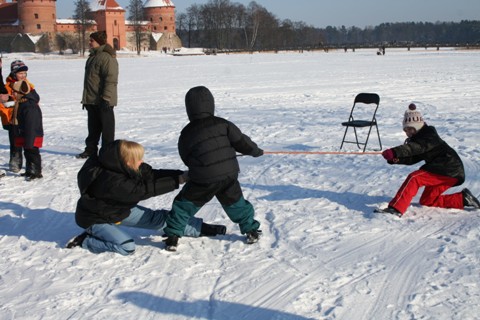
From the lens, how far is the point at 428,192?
529 centimetres

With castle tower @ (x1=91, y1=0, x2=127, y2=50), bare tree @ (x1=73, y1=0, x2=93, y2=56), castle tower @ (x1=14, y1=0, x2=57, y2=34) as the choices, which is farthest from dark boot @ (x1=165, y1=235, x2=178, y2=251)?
castle tower @ (x1=14, y1=0, x2=57, y2=34)

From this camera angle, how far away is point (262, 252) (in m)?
4.35

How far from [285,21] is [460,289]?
116228 millimetres

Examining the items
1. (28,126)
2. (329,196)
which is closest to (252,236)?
(329,196)

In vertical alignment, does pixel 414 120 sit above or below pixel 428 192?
above

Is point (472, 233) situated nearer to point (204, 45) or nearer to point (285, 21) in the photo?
point (204, 45)

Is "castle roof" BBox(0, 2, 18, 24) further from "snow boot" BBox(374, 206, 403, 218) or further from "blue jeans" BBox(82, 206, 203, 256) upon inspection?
"snow boot" BBox(374, 206, 403, 218)

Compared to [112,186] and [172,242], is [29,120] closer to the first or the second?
[112,186]

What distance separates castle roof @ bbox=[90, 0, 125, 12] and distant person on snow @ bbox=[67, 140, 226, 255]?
85.1 m

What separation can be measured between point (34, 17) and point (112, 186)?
279 feet

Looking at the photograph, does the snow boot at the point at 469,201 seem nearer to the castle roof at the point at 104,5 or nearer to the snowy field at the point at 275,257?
the snowy field at the point at 275,257

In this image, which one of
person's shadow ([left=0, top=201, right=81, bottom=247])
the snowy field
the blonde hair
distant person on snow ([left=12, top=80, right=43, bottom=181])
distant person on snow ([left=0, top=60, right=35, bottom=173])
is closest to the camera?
the snowy field

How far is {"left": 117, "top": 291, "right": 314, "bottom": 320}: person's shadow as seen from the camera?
3367 millimetres

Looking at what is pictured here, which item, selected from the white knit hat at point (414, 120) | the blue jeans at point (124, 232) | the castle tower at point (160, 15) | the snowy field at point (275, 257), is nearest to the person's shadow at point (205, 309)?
the snowy field at point (275, 257)
